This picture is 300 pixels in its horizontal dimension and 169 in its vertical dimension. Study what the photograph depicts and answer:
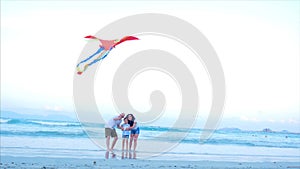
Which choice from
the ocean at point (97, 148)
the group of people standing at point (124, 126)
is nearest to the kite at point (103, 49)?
the group of people standing at point (124, 126)

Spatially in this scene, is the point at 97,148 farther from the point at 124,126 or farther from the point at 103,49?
the point at 103,49

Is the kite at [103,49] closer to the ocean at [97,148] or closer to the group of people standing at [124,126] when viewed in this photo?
the group of people standing at [124,126]

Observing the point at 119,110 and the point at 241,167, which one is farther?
the point at 119,110

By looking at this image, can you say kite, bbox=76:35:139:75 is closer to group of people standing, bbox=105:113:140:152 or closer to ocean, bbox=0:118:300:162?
group of people standing, bbox=105:113:140:152

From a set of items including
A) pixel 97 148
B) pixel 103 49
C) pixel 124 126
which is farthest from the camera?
pixel 97 148

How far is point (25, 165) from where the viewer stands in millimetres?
10531

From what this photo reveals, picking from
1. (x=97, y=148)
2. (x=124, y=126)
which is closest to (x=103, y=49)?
(x=124, y=126)

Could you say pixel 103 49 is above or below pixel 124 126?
above

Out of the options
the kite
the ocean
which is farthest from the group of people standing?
the kite

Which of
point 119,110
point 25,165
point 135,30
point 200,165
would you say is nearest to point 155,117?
point 119,110

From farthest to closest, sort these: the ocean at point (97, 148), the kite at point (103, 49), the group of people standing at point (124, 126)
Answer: the ocean at point (97, 148) < the kite at point (103, 49) < the group of people standing at point (124, 126)

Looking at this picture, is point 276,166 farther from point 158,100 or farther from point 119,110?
point 119,110

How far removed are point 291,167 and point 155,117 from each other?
5928 mm

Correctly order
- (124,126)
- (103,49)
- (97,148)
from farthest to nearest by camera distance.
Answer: (97,148) → (103,49) → (124,126)
